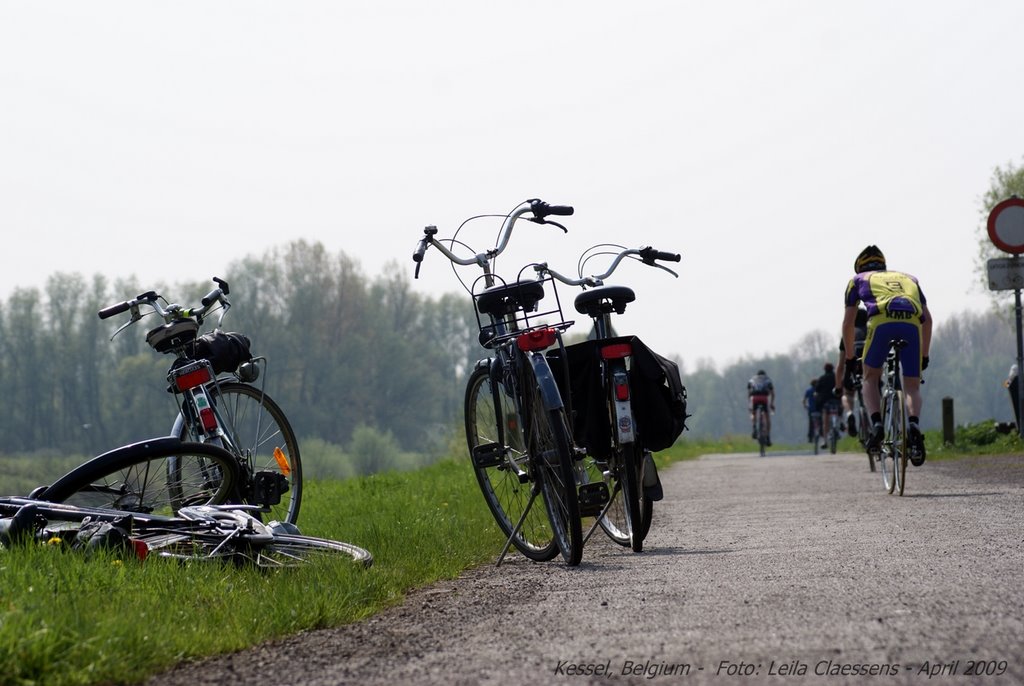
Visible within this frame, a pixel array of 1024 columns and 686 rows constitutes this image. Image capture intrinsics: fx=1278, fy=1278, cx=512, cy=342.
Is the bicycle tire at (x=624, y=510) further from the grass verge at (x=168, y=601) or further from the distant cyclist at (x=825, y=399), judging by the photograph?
the distant cyclist at (x=825, y=399)

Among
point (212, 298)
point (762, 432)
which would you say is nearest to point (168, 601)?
point (212, 298)

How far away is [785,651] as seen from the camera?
3.34 meters

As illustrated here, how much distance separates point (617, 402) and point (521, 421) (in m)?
0.51

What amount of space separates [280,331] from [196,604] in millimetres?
99779

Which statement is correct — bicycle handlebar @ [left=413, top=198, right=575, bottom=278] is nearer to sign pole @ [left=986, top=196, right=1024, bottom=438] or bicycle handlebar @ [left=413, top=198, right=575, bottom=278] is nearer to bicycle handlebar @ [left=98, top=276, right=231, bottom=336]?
bicycle handlebar @ [left=98, top=276, right=231, bottom=336]

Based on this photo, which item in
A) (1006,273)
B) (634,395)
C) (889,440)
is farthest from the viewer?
(1006,273)

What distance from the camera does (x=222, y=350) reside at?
285 inches

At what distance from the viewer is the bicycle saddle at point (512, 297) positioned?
6223 millimetres

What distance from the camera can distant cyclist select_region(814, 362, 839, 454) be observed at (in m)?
24.0

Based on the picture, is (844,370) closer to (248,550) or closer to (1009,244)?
(1009,244)

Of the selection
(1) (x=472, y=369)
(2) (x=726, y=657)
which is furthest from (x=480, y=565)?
(2) (x=726, y=657)

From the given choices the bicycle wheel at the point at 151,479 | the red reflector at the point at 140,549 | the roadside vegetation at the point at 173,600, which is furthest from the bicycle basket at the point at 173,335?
the red reflector at the point at 140,549

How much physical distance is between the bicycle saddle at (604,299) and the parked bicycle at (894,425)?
4023mm

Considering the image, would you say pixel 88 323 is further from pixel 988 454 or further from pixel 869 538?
pixel 869 538
